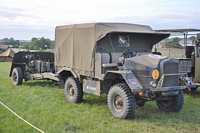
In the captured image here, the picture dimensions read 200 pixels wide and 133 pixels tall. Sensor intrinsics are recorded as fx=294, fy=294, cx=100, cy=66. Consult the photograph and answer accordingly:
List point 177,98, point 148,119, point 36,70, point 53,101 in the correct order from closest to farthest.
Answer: point 148,119 → point 177,98 → point 53,101 → point 36,70

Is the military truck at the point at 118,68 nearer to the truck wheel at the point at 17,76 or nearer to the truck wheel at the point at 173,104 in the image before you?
the truck wheel at the point at 173,104

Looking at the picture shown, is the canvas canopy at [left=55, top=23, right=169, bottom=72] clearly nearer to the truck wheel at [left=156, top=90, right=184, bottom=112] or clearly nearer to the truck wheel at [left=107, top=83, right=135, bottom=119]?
the truck wheel at [left=107, top=83, right=135, bottom=119]

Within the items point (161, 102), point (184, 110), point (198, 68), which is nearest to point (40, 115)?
point (161, 102)

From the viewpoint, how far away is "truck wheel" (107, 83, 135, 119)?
20.5 ft

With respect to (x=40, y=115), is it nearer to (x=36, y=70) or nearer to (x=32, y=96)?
(x=32, y=96)

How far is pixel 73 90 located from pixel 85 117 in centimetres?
183

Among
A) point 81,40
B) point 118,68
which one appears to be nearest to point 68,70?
point 81,40

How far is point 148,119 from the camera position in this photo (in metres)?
6.43

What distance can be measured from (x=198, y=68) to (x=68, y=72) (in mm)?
3972

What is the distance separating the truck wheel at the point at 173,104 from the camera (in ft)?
23.0

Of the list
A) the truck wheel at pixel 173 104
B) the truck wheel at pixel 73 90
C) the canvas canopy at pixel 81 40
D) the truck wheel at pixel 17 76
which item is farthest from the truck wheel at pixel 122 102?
the truck wheel at pixel 17 76

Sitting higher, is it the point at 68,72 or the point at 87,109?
the point at 68,72

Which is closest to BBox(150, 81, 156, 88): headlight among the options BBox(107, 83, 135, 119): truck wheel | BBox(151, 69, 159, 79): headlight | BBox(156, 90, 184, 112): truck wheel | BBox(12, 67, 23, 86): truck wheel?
BBox(151, 69, 159, 79): headlight

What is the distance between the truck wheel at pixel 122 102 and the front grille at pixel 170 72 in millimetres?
834
